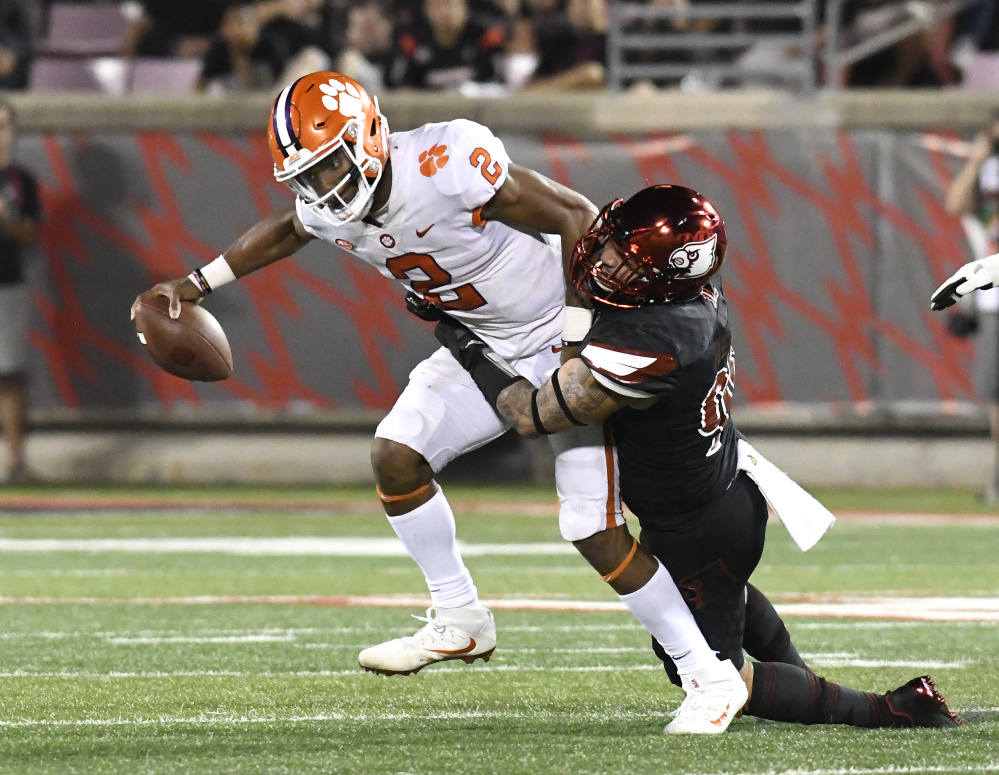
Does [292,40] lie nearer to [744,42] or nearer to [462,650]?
[744,42]

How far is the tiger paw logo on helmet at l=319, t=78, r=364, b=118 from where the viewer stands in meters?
3.86

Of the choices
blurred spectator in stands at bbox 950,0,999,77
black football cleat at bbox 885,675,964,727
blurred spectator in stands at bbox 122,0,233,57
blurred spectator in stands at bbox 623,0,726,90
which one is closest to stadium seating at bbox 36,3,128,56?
blurred spectator in stands at bbox 122,0,233,57

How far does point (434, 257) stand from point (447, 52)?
22.1 ft

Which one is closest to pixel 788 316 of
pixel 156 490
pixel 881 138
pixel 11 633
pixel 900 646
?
pixel 881 138

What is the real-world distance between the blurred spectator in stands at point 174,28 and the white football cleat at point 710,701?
341 inches

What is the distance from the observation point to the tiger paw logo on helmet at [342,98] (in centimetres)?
386

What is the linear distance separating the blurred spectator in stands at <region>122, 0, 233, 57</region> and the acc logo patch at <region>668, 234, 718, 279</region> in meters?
8.49

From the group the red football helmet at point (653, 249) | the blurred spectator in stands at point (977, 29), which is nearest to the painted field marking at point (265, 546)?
the red football helmet at point (653, 249)

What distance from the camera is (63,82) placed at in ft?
36.3

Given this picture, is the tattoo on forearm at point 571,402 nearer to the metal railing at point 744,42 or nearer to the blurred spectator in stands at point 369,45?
the metal railing at point 744,42

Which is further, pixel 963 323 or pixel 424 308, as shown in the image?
pixel 963 323

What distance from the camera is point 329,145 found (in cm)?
380

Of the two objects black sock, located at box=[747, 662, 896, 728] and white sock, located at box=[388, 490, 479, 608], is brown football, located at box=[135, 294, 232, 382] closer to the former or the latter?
white sock, located at box=[388, 490, 479, 608]

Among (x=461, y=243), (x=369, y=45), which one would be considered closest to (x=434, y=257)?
(x=461, y=243)
